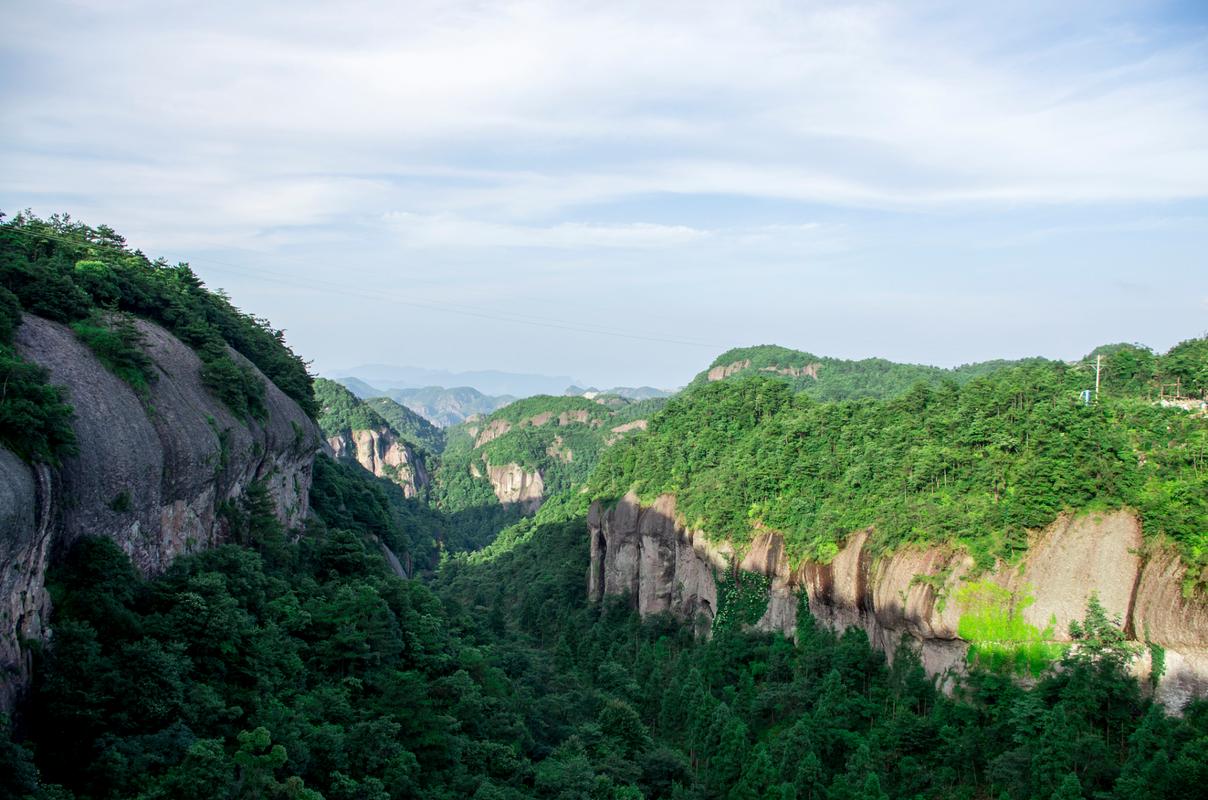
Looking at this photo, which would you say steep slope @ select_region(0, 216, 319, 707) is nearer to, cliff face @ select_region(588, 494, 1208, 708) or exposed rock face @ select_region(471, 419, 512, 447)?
cliff face @ select_region(588, 494, 1208, 708)

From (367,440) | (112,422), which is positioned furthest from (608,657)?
(367,440)

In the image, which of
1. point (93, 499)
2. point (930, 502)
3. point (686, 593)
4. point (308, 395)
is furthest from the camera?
point (686, 593)

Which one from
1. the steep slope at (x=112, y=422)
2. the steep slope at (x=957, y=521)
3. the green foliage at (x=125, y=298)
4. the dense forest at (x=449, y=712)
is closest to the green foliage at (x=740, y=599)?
the steep slope at (x=957, y=521)

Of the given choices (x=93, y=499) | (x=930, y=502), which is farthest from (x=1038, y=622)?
(x=93, y=499)

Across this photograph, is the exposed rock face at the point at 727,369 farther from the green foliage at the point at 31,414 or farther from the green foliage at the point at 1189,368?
the green foliage at the point at 31,414

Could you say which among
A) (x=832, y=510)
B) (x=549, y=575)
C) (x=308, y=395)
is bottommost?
(x=549, y=575)

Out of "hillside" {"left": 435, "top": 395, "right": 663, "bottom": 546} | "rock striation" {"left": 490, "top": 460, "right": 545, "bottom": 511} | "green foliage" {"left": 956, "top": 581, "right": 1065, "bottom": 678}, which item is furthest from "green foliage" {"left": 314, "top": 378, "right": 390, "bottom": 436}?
"green foliage" {"left": 956, "top": 581, "right": 1065, "bottom": 678}

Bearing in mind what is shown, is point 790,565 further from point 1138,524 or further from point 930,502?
point 1138,524
